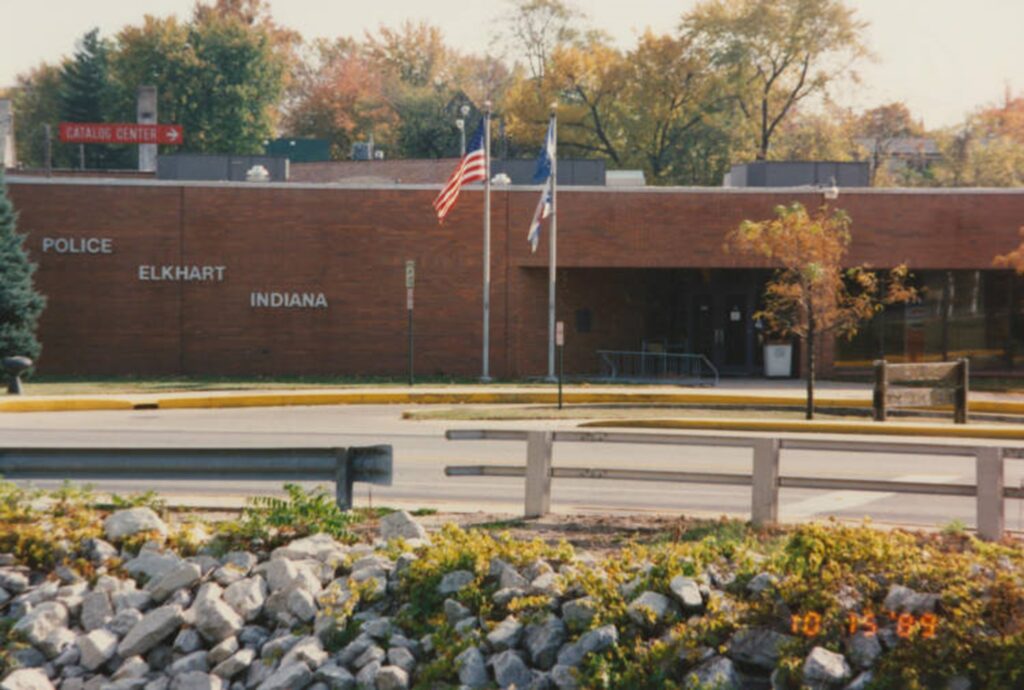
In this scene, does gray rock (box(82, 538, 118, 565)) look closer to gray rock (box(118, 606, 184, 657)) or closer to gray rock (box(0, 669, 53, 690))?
gray rock (box(118, 606, 184, 657))

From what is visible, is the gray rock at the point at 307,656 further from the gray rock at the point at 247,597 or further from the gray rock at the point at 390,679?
the gray rock at the point at 247,597

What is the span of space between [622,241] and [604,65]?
3504 centimetres

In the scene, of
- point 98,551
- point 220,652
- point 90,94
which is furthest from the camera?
point 90,94

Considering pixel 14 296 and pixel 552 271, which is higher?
pixel 552 271

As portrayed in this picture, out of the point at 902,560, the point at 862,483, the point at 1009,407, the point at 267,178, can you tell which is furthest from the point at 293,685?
the point at 267,178

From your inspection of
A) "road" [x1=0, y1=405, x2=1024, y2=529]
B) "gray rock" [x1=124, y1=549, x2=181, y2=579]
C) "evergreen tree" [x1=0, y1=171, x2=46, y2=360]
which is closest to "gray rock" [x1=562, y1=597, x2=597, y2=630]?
"gray rock" [x1=124, y1=549, x2=181, y2=579]

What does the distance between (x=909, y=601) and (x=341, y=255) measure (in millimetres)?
32665

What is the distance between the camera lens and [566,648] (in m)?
8.54

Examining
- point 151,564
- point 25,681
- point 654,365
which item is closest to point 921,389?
point 654,365

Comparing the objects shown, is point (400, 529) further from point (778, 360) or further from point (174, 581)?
point (778, 360)

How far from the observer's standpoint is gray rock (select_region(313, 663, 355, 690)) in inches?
341

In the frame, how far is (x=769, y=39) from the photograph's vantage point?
72812 millimetres

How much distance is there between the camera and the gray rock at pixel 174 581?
31.9 feet

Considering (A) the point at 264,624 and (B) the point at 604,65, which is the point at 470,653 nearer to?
(A) the point at 264,624
